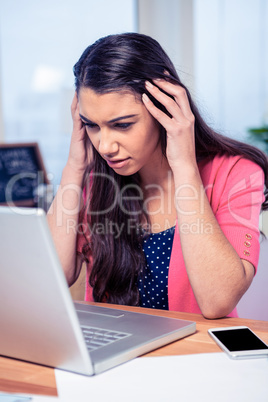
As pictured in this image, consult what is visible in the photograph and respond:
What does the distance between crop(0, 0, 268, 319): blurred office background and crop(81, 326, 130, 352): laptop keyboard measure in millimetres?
2217

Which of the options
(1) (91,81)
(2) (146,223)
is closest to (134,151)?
(1) (91,81)

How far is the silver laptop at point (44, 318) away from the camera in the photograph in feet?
2.09

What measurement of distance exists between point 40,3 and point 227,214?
2267 millimetres

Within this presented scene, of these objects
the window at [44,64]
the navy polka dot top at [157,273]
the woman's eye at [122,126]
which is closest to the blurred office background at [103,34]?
the window at [44,64]

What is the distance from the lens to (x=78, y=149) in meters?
1.48

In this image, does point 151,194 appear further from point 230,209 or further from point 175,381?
point 175,381

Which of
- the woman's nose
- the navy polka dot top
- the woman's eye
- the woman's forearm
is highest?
the woman's eye

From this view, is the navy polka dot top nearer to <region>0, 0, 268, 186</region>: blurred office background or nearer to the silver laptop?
the silver laptop

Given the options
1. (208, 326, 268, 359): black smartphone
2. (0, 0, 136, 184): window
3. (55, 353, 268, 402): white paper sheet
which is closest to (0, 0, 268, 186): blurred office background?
(0, 0, 136, 184): window

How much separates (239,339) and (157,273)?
0.54 metres

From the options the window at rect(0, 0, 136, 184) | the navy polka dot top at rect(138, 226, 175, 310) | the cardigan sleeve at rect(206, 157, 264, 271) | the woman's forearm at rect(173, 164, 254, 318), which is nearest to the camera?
the woman's forearm at rect(173, 164, 254, 318)

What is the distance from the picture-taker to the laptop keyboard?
2.64ft

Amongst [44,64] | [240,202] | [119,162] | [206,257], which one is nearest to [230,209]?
[240,202]

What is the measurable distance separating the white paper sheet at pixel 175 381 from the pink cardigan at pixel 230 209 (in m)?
0.46
